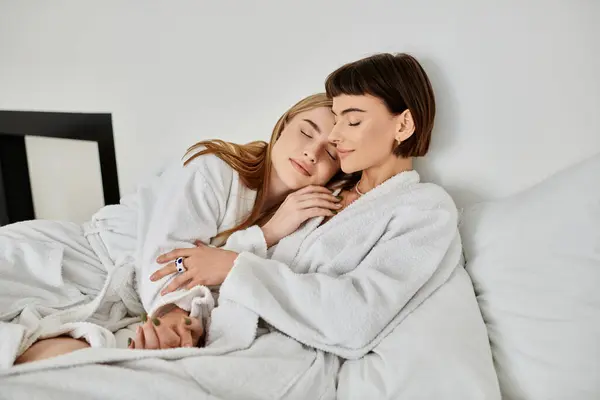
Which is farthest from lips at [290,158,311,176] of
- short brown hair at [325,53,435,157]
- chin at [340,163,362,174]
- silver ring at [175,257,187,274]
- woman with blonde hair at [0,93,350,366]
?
silver ring at [175,257,187,274]

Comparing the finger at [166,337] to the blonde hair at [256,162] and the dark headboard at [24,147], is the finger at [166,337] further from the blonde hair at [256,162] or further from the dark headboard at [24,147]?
the dark headboard at [24,147]

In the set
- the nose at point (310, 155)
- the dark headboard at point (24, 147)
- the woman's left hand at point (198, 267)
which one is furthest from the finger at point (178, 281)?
the dark headboard at point (24, 147)

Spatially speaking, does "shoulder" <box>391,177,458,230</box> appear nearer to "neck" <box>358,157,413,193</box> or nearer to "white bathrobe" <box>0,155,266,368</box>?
"neck" <box>358,157,413,193</box>

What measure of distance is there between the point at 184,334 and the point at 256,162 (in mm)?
475

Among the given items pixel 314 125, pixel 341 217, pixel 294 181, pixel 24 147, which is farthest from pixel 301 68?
pixel 24 147

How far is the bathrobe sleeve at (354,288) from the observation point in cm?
84

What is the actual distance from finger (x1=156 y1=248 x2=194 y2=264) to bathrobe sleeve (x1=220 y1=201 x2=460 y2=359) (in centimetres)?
15

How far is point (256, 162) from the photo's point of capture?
1188 mm

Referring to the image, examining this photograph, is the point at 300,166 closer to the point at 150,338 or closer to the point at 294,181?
the point at 294,181

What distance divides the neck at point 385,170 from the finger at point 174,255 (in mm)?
417

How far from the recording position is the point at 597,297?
76 centimetres

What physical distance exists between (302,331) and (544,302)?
411 mm

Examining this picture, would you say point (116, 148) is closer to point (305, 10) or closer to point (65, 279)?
point (65, 279)

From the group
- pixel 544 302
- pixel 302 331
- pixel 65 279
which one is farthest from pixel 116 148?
pixel 544 302
